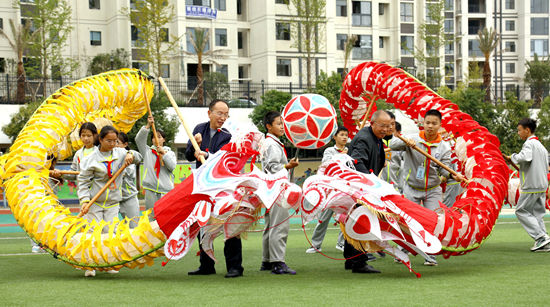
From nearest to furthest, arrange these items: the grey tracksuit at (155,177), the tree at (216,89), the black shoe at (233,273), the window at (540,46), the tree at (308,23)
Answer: the black shoe at (233,273) → the grey tracksuit at (155,177) → the tree at (216,89) → the tree at (308,23) → the window at (540,46)

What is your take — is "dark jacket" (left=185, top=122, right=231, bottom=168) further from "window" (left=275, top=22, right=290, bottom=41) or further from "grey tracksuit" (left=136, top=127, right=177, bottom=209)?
"window" (left=275, top=22, right=290, bottom=41)

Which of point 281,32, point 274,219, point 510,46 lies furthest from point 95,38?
point 274,219

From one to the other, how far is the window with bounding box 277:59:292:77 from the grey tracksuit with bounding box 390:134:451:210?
36.6 metres

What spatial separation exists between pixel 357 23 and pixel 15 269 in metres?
43.1

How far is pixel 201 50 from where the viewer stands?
3938 centimetres

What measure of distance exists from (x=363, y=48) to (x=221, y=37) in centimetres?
1044

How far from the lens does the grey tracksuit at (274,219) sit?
24.9 ft

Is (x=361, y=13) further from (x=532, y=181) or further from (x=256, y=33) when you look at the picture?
(x=532, y=181)

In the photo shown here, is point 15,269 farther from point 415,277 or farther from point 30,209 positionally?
point 415,277

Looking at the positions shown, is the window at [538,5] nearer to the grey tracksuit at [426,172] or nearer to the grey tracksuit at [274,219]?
the grey tracksuit at [426,172]

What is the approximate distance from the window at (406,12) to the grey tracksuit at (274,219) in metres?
46.2

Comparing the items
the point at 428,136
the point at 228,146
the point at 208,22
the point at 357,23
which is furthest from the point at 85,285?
the point at 357,23

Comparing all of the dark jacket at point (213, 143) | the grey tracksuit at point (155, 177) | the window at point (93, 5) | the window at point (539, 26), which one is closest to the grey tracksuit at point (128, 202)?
the grey tracksuit at point (155, 177)

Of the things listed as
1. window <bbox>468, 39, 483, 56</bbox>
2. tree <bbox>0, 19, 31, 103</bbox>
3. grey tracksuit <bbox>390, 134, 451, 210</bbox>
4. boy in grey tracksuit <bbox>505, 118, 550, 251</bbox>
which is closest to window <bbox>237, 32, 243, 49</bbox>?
tree <bbox>0, 19, 31, 103</bbox>
